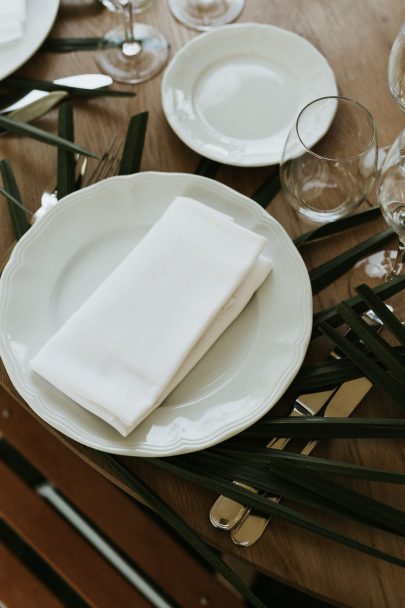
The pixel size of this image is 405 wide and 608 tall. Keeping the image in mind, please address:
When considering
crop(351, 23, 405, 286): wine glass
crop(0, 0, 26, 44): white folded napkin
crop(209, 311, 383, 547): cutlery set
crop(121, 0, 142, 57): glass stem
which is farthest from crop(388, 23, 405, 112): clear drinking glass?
crop(0, 0, 26, 44): white folded napkin

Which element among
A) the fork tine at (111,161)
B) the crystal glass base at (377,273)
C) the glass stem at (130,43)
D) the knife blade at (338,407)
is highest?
the glass stem at (130,43)

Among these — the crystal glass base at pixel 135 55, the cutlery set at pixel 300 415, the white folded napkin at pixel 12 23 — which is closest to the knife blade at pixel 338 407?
the cutlery set at pixel 300 415

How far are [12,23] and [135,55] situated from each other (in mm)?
153

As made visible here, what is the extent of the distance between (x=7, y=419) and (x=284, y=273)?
→ 19.9 inches

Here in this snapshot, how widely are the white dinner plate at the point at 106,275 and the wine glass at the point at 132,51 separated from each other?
20cm

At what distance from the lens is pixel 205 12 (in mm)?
955

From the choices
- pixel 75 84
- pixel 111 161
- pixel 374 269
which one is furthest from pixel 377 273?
pixel 75 84

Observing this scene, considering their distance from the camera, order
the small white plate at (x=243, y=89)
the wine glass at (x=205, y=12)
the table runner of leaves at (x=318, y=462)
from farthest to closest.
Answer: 1. the wine glass at (x=205, y=12)
2. the small white plate at (x=243, y=89)
3. the table runner of leaves at (x=318, y=462)

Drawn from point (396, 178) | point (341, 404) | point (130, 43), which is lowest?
point (341, 404)

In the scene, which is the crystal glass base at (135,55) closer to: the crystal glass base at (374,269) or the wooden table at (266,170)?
the wooden table at (266,170)

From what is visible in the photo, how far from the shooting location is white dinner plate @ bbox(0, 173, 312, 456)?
0.65 meters

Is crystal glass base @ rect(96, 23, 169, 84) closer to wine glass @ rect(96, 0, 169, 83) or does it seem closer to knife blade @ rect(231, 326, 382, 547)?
wine glass @ rect(96, 0, 169, 83)

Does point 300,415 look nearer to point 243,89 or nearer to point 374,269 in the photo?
point 374,269

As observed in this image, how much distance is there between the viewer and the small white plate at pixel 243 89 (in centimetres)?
84
